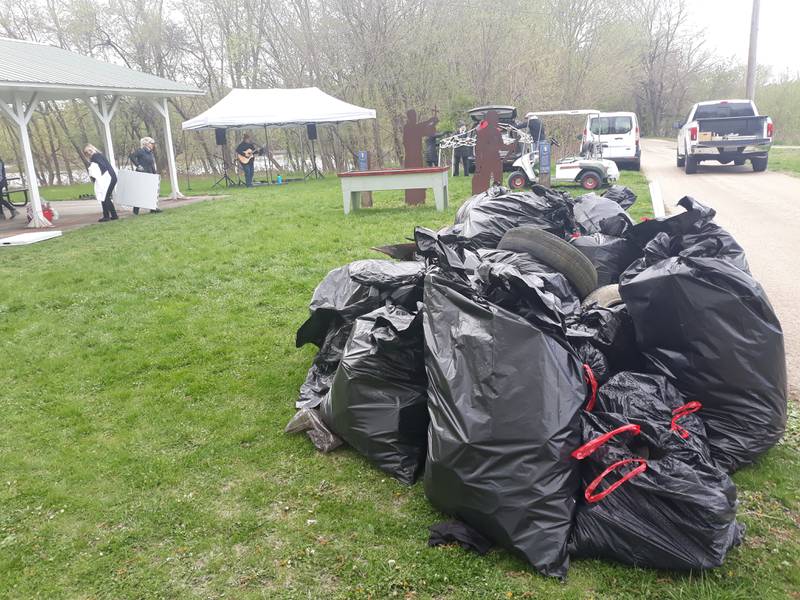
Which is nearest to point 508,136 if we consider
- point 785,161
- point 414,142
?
point 414,142

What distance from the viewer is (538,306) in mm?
2498

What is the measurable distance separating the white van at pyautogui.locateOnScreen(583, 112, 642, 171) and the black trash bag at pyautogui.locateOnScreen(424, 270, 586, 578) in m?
14.6

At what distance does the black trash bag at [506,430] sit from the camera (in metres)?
2.17

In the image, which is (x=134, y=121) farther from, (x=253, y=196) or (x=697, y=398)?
(x=697, y=398)

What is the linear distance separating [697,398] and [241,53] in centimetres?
2598

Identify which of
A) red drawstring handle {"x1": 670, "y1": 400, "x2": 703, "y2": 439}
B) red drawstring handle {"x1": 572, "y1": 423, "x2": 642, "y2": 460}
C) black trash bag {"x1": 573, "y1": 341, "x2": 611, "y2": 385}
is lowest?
red drawstring handle {"x1": 670, "y1": 400, "x2": 703, "y2": 439}

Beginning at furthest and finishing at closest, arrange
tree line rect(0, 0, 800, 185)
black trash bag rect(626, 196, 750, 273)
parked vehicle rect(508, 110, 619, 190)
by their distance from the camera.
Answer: tree line rect(0, 0, 800, 185) < parked vehicle rect(508, 110, 619, 190) < black trash bag rect(626, 196, 750, 273)

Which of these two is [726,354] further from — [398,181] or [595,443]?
[398,181]

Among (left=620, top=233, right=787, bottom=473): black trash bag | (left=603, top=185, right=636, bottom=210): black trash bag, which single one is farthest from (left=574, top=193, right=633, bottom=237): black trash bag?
(left=620, top=233, right=787, bottom=473): black trash bag

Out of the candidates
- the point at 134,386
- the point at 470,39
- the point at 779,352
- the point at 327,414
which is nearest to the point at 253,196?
the point at 470,39

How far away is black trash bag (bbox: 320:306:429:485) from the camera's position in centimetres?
281

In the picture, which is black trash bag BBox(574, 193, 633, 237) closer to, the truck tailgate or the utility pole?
the truck tailgate

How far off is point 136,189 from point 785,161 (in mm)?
16196

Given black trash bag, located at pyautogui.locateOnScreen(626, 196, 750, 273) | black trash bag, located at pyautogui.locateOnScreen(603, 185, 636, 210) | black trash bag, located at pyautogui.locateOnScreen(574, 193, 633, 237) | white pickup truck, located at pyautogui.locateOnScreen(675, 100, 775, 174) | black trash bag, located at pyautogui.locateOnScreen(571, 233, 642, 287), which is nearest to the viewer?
black trash bag, located at pyautogui.locateOnScreen(626, 196, 750, 273)
